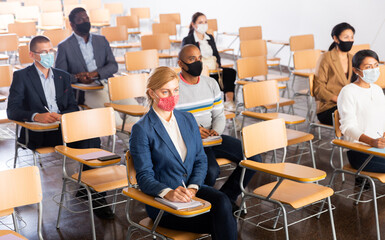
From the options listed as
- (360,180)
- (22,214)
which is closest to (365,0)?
(360,180)

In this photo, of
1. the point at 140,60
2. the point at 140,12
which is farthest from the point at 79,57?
the point at 140,12

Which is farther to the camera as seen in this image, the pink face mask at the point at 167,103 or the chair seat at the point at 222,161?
the chair seat at the point at 222,161

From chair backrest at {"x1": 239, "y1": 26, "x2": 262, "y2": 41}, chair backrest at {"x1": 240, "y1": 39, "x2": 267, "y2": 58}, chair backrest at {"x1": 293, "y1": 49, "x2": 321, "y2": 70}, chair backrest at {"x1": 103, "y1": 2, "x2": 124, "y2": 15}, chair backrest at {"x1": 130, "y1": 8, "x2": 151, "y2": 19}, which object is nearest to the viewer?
chair backrest at {"x1": 293, "y1": 49, "x2": 321, "y2": 70}

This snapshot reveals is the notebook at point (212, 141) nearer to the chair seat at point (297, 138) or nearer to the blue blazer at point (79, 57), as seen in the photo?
the chair seat at point (297, 138)

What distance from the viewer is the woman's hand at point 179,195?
2463mm

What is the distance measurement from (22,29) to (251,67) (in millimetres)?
4948

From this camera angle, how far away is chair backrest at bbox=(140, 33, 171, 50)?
7649 mm

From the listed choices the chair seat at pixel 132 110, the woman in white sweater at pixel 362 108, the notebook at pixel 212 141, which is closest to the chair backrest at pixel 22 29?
the chair seat at pixel 132 110

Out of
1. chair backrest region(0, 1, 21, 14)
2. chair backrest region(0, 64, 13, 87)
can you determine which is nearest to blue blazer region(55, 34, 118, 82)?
chair backrest region(0, 64, 13, 87)

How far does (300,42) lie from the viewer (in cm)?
760

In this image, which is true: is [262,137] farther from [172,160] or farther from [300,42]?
[300,42]

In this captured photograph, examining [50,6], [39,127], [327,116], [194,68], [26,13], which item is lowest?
[327,116]

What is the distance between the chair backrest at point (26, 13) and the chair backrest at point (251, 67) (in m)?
7.11

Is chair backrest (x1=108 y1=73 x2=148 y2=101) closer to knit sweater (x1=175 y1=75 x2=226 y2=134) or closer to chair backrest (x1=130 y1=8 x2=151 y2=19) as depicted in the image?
knit sweater (x1=175 y1=75 x2=226 y2=134)
